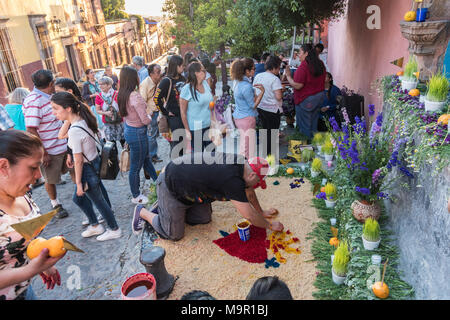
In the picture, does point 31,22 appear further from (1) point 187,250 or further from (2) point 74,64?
(1) point 187,250

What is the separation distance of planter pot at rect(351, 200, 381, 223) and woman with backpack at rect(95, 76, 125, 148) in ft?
13.0

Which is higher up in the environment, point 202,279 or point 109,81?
point 109,81

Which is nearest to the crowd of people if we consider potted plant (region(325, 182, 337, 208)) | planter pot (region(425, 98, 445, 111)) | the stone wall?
potted plant (region(325, 182, 337, 208))

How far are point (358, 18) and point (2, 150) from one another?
6.70 metres

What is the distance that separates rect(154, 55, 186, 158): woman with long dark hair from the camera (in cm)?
461

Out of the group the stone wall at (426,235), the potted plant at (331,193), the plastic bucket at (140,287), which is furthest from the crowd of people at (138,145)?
the stone wall at (426,235)

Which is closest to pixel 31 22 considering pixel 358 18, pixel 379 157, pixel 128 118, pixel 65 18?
pixel 65 18

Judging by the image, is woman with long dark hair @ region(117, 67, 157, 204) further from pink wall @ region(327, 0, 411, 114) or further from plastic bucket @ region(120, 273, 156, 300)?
pink wall @ region(327, 0, 411, 114)

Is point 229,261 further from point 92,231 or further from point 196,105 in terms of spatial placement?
point 196,105

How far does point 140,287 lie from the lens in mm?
2355

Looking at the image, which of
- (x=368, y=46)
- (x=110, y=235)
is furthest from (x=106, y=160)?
(x=368, y=46)

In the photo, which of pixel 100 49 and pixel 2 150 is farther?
pixel 100 49

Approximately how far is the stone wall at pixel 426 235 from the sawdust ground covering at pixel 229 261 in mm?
744

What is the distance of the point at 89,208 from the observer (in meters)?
3.64
